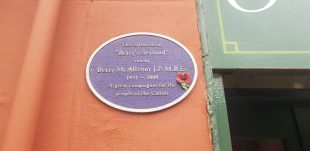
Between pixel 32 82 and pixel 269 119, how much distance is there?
90.9 inches

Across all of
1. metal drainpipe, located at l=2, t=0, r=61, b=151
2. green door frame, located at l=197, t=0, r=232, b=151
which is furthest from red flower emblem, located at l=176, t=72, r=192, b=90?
metal drainpipe, located at l=2, t=0, r=61, b=151

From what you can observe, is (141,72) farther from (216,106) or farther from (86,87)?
(216,106)

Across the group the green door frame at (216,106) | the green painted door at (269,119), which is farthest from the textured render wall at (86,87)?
the green painted door at (269,119)

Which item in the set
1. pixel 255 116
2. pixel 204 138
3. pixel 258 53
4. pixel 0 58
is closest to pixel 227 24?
pixel 258 53

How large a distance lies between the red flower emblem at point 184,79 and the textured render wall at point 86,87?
7 centimetres

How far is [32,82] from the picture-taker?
2.15 metres

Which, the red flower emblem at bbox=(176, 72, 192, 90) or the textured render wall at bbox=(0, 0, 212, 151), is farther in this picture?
the red flower emblem at bbox=(176, 72, 192, 90)

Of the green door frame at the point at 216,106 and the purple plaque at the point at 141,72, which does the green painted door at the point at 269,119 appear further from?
the purple plaque at the point at 141,72

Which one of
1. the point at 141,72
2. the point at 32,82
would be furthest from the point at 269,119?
the point at 32,82

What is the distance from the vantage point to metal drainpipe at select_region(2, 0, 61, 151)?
6.48ft

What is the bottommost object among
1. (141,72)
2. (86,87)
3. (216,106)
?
(216,106)

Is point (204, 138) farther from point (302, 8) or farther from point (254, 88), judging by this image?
point (302, 8)

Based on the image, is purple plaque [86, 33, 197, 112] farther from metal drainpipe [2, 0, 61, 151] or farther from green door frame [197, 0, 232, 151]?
metal drainpipe [2, 0, 61, 151]

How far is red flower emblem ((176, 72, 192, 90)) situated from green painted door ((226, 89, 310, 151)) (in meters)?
0.95
